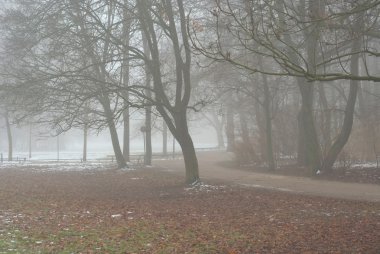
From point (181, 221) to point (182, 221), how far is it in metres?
0.03

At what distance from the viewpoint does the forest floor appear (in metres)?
8.65

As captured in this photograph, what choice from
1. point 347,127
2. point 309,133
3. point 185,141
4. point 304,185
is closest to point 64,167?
point 185,141

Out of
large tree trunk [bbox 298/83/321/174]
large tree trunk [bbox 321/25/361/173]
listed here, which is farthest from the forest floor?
large tree trunk [bbox 321/25/361/173]

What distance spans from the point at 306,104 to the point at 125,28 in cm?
910

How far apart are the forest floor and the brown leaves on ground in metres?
0.02

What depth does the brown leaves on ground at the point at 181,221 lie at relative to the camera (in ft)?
28.4

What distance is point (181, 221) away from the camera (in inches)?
452

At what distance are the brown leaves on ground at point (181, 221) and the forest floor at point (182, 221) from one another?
2cm

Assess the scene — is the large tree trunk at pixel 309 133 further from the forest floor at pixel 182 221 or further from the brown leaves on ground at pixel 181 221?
the brown leaves on ground at pixel 181 221

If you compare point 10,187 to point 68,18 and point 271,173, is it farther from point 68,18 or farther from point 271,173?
point 271,173

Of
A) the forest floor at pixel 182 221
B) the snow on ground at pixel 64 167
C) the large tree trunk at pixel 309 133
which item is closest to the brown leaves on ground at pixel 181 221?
the forest floor at pixel 182 221

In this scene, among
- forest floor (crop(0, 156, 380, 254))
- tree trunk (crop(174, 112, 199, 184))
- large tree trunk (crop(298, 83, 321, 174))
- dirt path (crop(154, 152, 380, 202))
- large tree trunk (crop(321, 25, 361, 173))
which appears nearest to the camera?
forest floor (crop(0, 156, 380, 254))

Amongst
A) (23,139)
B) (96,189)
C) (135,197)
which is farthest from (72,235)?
(23,139)

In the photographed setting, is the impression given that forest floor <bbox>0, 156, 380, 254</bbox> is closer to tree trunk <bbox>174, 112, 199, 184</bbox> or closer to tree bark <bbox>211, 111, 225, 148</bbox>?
tree trunk <bbox>174, 112, 199, 184</bbox>
